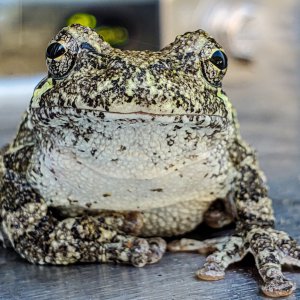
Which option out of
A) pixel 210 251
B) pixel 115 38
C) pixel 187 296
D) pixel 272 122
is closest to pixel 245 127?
pixel 272 122

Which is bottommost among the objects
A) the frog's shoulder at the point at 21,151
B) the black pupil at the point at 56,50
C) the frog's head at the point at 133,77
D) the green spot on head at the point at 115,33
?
the frog's shoulder at the point at 21,151

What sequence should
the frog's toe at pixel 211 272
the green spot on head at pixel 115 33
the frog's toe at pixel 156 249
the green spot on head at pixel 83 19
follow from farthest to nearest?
the green spot on head at pixel 83 19
the green spot on head at pixel 115 33
the frog's toe at pixel 156 249
the frog's toe at pixel 211 272

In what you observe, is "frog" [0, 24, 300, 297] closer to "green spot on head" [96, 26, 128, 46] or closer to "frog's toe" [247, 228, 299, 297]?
"frog's toe" [247, 228, 299, 297]

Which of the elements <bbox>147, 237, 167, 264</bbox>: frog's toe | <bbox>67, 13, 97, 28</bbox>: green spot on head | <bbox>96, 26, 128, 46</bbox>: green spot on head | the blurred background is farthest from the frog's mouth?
<bbox>67, 13, 97, 28</bbox>: green spot on head

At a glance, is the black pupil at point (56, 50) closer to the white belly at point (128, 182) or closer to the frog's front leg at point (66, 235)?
the white belly at point (128, 182)

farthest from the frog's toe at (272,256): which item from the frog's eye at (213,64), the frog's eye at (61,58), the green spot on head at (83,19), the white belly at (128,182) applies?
the green spot on head at (83,19)

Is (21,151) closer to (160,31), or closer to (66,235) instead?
(66,235)

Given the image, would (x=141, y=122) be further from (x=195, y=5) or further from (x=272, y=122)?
(x=195, y=5)
